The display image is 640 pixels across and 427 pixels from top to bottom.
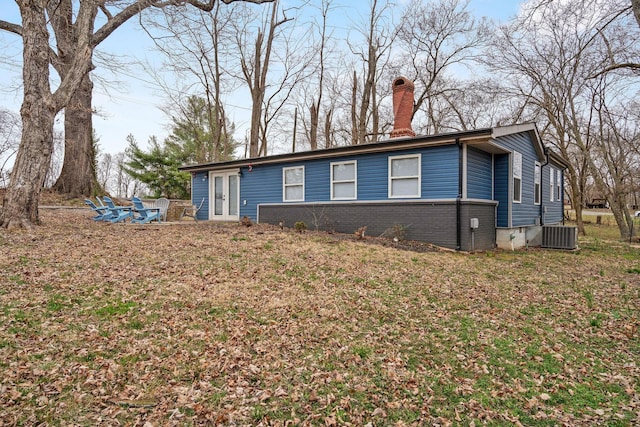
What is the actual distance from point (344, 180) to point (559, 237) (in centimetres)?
703

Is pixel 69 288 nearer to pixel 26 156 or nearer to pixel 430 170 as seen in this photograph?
pixel 26 156

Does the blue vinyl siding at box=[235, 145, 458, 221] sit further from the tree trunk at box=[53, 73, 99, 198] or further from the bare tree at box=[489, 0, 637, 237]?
the bare tree at box=[489, 0, 637, 237]

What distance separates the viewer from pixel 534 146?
40.6 ft

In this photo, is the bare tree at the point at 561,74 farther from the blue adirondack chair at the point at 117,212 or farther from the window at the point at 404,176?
the blue adirondack chair at the point at 117,212

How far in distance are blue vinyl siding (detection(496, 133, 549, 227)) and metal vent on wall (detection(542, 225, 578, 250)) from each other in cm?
62

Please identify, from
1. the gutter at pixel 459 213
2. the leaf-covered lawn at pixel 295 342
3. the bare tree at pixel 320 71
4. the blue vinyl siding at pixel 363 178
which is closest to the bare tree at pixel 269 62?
the bare tree at pixel 320 71

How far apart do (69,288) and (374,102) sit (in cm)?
2028

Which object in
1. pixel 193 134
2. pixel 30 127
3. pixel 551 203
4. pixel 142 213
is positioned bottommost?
pixel 142 213

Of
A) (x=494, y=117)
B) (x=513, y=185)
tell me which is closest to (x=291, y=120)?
(x=494, y=117)

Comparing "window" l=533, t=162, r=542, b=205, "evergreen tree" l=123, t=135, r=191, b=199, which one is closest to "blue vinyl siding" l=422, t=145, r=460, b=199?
"window" l=533, t=162, r=542, b=205

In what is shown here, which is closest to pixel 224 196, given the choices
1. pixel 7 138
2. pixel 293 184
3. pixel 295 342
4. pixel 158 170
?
pixel 293 184

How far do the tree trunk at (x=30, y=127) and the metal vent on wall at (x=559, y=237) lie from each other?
543 inches

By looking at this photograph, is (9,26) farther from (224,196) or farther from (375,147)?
(375,147)

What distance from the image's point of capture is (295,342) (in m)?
3.62
